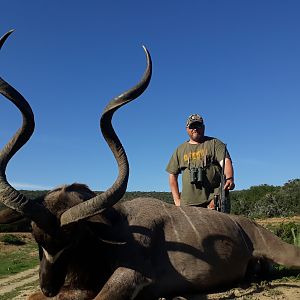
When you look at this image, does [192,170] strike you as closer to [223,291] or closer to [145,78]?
[223,291]

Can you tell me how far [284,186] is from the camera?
133 feet

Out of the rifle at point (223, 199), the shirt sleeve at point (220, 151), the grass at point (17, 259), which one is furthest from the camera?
the grass at point (17, 259)

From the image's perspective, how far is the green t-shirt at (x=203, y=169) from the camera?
704 cm

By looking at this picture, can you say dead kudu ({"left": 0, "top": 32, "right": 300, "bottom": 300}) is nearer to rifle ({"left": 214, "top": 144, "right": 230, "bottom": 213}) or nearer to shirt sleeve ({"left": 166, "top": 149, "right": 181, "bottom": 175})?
rifle ({"left": 214, "top": 144, "right": 230, "bottom": 213})

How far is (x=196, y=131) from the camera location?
7.22m

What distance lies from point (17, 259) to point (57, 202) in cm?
1910

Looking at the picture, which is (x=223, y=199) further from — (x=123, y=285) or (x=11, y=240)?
(x=11, y=240)

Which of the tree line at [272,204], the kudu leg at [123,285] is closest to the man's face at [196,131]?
the kudu leg at [123,285]

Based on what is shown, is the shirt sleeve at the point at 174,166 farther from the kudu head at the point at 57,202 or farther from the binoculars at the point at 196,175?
the kudu head at the point at 57,202

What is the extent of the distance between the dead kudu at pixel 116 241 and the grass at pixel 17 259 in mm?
12872

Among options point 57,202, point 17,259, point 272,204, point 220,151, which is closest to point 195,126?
point 220,151

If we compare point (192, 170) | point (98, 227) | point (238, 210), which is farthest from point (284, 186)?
point (98, 227)

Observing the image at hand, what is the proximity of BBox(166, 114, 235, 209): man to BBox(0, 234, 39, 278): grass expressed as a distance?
1160 cm

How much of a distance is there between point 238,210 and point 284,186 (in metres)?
5.20
